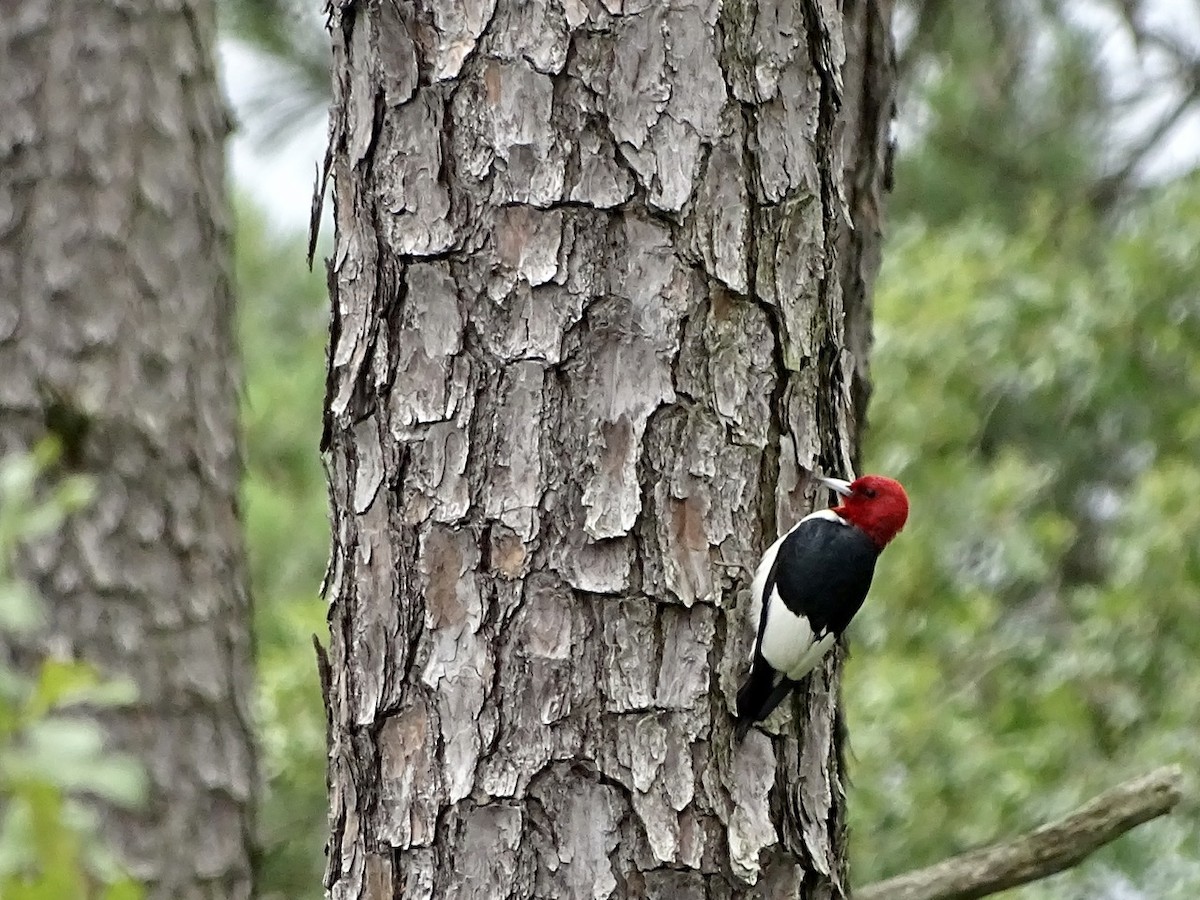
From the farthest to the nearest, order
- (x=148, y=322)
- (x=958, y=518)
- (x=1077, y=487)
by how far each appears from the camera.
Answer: (x=1077, y=487)
(x=958, y=518)
(x=148, y=322)

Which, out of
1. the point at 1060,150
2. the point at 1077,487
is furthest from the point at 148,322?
the point at 1060,150

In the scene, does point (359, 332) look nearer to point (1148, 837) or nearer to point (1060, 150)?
point (1148, 837)

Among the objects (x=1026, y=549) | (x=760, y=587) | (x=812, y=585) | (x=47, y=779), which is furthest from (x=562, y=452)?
(x=1026, y=549)

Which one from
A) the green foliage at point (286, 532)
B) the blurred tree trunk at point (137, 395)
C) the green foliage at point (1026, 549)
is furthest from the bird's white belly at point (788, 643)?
the green foliage at point (1026, 549)

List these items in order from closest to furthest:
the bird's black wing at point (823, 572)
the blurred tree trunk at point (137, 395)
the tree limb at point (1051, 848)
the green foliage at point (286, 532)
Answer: the bird's black wing at point (823, 572), the tree limb at point (1051, 848), the blurred tree trunk at point (137, 395), the green foliage at point (286, 532)

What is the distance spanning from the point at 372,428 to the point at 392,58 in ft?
1.49

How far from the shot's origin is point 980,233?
514 centimetres

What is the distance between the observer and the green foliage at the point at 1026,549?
152 inches

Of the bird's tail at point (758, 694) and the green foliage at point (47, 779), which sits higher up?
the bird's tail at point (758, 694)

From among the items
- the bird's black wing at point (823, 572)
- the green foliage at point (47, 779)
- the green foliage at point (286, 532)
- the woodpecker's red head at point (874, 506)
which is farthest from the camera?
the green foliage at point (286, 532)

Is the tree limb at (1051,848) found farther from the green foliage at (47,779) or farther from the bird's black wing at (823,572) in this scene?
the green foliage at (47,779)

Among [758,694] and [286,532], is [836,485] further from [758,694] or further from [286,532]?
[286,532]

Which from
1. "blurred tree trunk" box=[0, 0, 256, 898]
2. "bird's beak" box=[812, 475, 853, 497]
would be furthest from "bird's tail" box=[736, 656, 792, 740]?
"blurred tree trunk" box=[0, 0, 256, 898]

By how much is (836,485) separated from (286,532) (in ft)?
14.1
